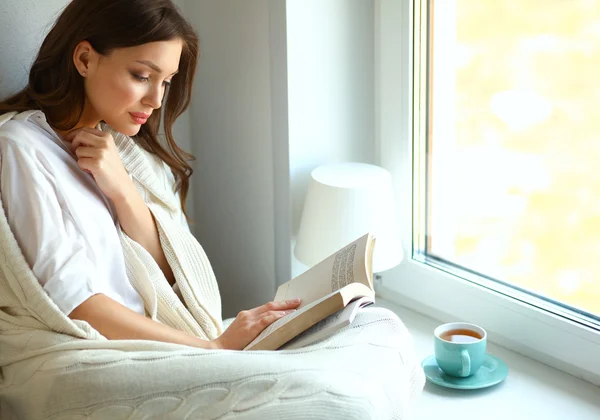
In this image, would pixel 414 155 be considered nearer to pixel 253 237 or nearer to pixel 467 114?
pixel 467 114

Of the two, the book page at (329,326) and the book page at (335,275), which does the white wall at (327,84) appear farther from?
the book page at (329,326)

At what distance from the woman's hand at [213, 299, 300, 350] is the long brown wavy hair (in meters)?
0.46

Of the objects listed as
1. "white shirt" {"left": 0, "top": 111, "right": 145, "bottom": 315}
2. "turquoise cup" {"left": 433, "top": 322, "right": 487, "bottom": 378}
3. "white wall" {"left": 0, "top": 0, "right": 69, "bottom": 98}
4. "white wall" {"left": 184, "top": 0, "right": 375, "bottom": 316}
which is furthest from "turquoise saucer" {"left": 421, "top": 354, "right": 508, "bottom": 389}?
"white wall" {"left": 0, "top": 0, "right": 69, "bottom": 98}

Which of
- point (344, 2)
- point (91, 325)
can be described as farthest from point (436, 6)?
point (91, 325)

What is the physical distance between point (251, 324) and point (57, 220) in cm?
35

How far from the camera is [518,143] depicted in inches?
58.7

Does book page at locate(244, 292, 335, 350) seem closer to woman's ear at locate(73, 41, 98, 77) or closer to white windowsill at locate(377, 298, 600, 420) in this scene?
white windowsill at locate(377, 298, 600, 420)

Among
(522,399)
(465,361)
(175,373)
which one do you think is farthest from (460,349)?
(175,373)

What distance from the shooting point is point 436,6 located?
164 centimetres

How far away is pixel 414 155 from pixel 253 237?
0.42 meters

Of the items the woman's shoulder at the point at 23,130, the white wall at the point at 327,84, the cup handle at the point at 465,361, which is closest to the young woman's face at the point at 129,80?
the woman's shoulder at the point at 23,130

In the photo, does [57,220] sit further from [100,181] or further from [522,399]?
[522,399]

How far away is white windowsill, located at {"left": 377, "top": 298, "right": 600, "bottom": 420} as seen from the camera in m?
1.34

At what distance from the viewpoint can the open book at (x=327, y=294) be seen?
3.68 feet
